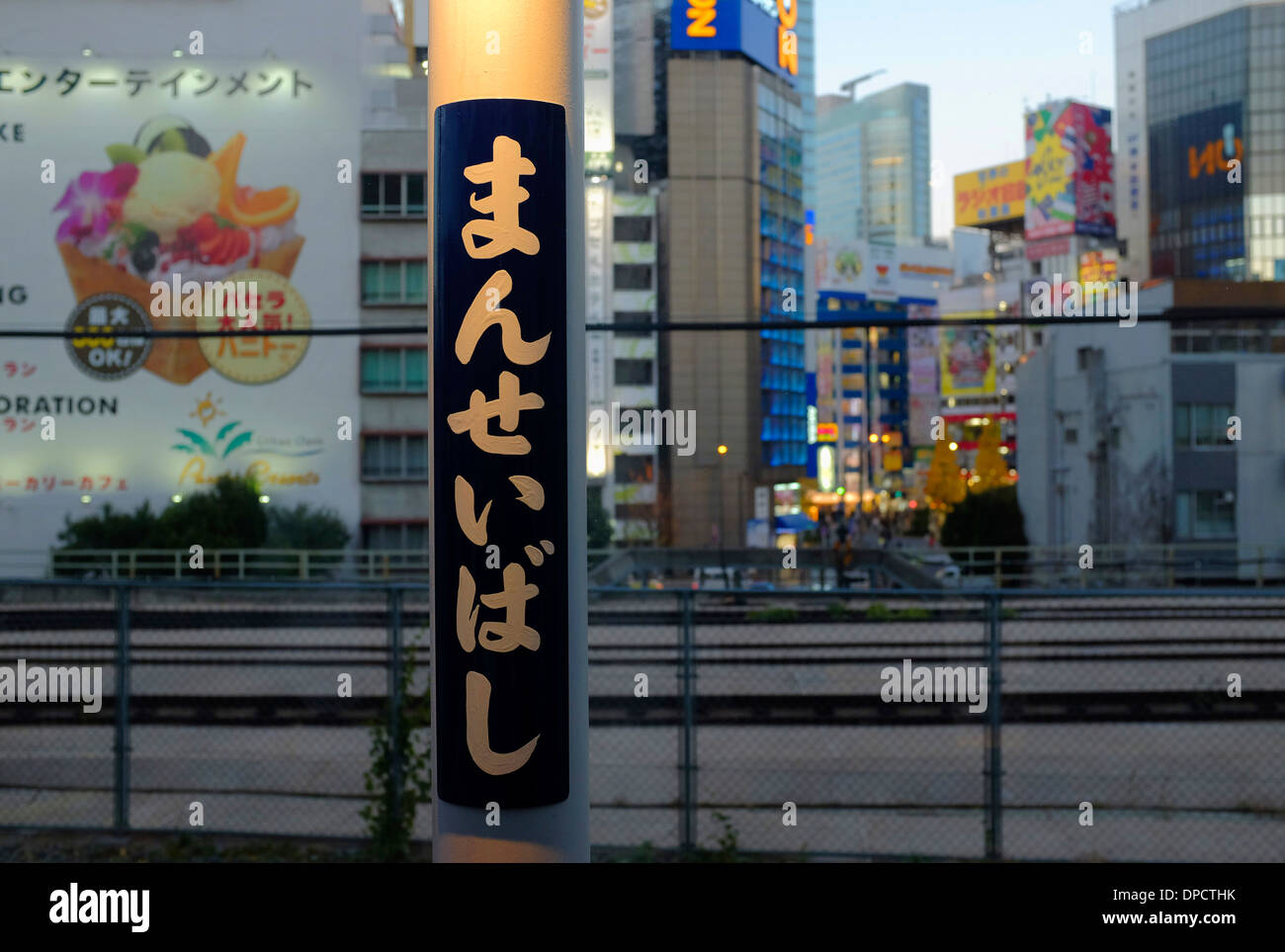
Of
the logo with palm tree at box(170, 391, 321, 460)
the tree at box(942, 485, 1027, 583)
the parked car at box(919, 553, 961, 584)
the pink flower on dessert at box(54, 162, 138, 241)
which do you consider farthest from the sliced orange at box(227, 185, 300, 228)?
the tree at box(942, 485, 1027, 583)

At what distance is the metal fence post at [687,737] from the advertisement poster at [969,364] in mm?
94365

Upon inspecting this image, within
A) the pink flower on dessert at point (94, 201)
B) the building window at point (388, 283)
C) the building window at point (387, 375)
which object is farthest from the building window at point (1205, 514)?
the pink flower on dessert at point (94, 201)

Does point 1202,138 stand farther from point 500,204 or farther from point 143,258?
point 500,204

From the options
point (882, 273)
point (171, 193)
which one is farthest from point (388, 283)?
point (882, 273)

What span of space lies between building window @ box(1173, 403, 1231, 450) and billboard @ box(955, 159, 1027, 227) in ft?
288

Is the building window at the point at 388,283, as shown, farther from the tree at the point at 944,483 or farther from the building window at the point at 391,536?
the tree at the point at 944,483

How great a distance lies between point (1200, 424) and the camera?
133 ft

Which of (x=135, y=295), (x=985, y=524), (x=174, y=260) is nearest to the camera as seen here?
(x=135, y=295)

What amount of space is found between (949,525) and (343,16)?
32.2 metres

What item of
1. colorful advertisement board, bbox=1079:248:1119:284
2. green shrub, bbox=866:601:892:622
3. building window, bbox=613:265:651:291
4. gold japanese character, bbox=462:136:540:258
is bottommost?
green shrub, bbox=866:601:892:622

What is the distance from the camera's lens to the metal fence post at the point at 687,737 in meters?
7.86

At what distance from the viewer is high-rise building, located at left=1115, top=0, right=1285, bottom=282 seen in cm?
8825

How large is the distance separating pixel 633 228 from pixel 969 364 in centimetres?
5399

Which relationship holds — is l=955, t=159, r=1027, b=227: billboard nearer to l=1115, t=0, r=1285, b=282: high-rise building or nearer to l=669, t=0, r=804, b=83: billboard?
l=1115, t=0, r=1285, b=282: high-rise building
